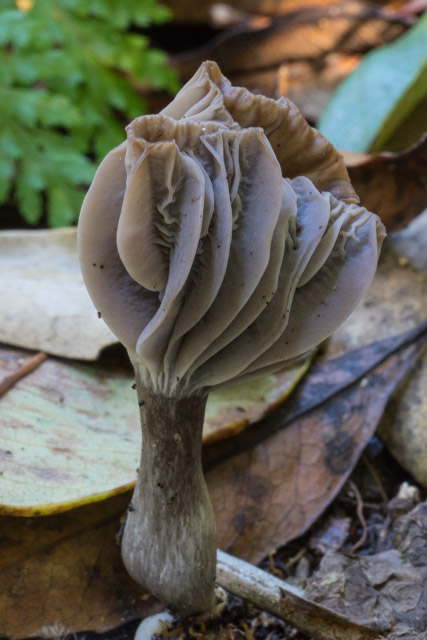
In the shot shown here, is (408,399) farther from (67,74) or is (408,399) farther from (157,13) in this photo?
(157,13)

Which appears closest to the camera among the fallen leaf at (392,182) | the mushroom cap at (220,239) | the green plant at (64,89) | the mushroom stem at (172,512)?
the mushroom cap at (220,239)

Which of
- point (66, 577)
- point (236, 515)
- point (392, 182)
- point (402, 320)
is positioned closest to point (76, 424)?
point (66, 577)

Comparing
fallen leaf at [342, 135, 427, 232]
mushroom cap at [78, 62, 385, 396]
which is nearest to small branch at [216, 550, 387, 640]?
mushroom cap at [78, 62, 385, 396]

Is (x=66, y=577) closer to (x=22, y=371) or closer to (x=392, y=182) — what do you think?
(x=22, y=371)

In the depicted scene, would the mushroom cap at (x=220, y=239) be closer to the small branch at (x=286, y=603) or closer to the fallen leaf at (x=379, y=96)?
the small branch at (x=286, y=603)

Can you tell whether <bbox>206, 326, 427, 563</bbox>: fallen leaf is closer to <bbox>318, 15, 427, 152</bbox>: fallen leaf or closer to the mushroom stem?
the mushroom stem

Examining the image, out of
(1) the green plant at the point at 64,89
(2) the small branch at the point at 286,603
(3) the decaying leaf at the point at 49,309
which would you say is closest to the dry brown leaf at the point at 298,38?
(1) the green plant at the point at 64,89

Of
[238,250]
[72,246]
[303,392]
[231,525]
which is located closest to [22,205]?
[72,246]

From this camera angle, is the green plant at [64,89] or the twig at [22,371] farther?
the green plant at [64,89]

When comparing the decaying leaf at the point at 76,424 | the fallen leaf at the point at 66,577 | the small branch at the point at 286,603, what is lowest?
the fallen leaf at the point at 66,577
